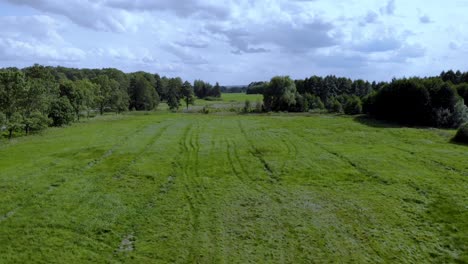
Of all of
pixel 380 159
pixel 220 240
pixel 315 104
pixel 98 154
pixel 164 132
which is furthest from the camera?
pixel 315 104

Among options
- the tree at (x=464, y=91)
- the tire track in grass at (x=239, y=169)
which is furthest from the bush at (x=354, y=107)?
the tire track in grass at (x=239, y=169)

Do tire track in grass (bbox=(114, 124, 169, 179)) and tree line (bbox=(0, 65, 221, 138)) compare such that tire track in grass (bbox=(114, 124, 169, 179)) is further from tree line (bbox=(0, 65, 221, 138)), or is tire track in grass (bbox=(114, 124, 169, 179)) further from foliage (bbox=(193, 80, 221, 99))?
foliage (bbox=(193, 80, 221, 99))

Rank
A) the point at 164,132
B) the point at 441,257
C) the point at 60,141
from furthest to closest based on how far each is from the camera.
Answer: the point at 164,132, the point at 60,141, the point at 441,257

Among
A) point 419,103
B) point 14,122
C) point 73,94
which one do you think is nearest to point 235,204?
point 14,122

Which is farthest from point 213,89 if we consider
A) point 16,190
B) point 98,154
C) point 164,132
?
point 16,190

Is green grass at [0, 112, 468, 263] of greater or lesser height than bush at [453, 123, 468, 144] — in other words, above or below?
below

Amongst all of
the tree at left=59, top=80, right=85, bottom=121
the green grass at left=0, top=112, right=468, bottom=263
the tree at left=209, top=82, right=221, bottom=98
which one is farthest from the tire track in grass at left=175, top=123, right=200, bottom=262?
the tree at left=209, top=82, right=221, bottom=98

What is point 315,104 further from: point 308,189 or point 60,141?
point 308,189

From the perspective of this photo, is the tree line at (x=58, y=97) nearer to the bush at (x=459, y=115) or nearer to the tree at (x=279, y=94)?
the tree at (x=279, y=94)
